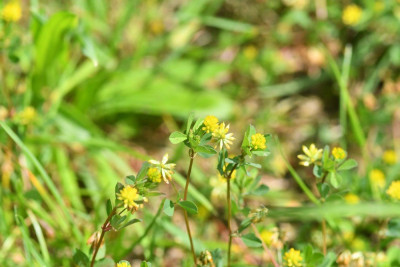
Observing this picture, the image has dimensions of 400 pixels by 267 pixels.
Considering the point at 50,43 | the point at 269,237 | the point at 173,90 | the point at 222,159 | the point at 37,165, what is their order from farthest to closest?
the point at 173,90 < the point at 50,43 < the point at 269,237 < the point at 37,165 < the point at 222,159

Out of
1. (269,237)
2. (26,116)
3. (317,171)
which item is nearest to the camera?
(317,171)

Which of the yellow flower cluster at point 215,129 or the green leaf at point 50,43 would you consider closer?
the yellow flower cluster at point 215,129

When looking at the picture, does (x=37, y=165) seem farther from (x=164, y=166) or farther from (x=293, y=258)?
(x=293, y=258)

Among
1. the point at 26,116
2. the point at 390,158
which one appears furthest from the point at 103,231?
the point at 390,158

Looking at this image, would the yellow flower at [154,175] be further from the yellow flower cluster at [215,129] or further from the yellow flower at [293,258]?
the yellow flower at [293,258]

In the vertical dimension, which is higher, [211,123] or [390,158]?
[211,123]

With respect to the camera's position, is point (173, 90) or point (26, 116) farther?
point (173, 90)

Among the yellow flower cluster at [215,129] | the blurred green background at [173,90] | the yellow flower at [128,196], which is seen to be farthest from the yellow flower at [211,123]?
the blurred green background at [173,90]

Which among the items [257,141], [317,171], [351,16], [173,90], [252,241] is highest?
[351,16]

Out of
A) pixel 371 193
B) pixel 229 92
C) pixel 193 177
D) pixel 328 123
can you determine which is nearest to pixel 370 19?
pixel 328 123

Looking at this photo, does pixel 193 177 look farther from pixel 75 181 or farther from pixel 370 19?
pixel 370 19
